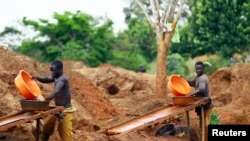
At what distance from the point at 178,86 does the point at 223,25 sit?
26822 mm

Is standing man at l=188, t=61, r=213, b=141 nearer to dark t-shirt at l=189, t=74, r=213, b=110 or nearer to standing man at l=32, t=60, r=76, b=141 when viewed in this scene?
dark t-shirt at l=189, t=74, r=213, b=110

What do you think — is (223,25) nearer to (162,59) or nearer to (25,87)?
(162,59)

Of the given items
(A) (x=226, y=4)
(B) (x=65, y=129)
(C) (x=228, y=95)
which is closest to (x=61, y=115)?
(B) (x=65, y=129)

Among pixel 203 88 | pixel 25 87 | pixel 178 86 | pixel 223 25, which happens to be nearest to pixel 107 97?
pixel 178 86

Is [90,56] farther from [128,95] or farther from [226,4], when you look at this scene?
[128,95]

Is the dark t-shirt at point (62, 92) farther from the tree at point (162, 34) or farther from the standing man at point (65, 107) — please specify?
the tree at point (162, 34)

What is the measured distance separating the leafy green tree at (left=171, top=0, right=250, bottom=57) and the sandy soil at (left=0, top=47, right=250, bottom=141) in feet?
30.4

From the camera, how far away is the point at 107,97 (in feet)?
71.9

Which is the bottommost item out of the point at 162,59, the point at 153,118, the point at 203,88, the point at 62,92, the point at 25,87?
the point at 153,118

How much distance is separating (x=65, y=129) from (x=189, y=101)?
2614mm

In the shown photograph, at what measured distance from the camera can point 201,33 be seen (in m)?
40.9

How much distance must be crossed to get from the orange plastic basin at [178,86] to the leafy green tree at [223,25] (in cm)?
2594

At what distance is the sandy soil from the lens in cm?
1252

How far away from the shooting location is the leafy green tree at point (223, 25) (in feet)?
127
